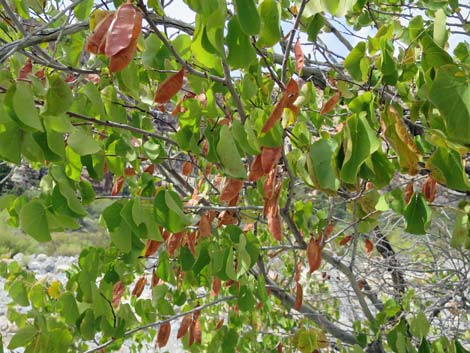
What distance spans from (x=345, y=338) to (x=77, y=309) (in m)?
1.06

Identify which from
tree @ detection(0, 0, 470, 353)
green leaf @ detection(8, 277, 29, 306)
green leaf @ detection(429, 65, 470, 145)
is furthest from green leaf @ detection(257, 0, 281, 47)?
green leaf @ detection(8, 277, 29, 306)

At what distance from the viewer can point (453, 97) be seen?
1.72 ft

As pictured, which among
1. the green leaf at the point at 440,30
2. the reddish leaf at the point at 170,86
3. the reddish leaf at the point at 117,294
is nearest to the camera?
the green leaf at the point at 440,30

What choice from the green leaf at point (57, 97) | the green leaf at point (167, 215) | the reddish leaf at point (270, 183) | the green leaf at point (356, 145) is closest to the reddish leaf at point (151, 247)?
the green leaf at point (167, 215)

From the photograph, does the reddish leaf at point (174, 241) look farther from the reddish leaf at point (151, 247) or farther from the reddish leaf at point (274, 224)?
the reddish leaf at point (274, 224)

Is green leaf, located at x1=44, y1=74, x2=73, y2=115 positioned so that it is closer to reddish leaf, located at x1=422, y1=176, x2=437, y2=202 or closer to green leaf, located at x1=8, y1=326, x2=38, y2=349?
green leaf, located at x1=8, y1=326, x2=38, y2=349

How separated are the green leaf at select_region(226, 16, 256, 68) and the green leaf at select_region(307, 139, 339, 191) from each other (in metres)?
0.16

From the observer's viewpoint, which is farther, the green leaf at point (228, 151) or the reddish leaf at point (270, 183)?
the reddish leaf at point (270, 183)

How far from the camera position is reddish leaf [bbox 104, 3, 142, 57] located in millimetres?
572

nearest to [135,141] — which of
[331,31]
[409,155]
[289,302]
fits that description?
[409,155]

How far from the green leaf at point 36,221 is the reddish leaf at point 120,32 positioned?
1.14 feet

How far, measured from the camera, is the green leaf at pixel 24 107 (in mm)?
558

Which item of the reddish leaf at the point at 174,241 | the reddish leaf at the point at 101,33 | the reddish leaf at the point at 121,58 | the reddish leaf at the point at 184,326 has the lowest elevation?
the reddish leaf at the point at 184,326

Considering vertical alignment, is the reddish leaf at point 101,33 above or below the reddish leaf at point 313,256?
above
